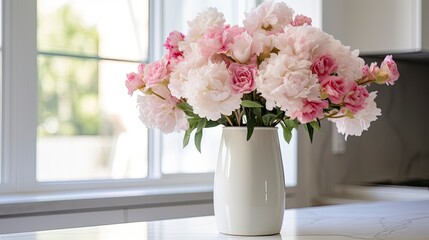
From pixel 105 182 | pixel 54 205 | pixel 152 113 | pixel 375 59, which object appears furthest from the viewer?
pixel 375 59

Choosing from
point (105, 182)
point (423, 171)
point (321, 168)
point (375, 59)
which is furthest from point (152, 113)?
point (423, 171)

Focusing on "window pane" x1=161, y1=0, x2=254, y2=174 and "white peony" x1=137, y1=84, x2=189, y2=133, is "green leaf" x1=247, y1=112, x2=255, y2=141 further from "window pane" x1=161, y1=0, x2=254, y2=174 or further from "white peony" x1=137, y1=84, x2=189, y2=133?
"window pane" x1=161, y1=0, x2=254, y2=174

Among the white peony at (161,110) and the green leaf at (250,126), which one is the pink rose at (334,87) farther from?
the white peony at (161,110)

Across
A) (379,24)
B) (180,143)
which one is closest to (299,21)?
(180,143)

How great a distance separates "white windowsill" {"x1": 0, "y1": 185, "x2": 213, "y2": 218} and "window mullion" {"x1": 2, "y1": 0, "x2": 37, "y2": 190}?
11 cm

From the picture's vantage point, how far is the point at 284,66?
114 cm

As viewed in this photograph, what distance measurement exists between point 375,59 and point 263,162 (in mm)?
1940

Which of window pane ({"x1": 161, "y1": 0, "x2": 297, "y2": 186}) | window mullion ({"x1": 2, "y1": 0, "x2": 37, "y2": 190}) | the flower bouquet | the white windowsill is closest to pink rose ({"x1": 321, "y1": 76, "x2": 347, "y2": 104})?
the flower bouquet

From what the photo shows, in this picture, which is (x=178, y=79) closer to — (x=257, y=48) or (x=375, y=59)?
(x=257, y=48)

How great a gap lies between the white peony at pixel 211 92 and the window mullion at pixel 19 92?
4.17 ft

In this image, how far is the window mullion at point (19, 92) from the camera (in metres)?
2.28

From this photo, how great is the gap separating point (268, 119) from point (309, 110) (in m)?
0.16

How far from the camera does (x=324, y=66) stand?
117 cm

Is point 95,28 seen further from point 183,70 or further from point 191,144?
point 183,70
